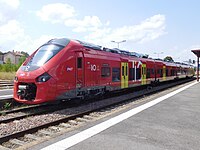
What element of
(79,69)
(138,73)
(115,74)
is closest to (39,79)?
(79,69)

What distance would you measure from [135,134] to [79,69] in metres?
5.13

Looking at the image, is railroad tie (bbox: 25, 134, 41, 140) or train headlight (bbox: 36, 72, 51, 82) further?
train headlight (bbox: 36, 72, 51, 82)

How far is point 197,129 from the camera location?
A: 6.97 metres

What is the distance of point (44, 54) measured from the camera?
32.8 ft

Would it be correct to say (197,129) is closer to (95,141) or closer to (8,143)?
(95,141)

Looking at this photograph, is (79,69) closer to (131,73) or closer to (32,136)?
(32,136)

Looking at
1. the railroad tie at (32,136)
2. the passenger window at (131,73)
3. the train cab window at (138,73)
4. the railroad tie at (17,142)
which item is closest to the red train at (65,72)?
the passenger window at (131,73)

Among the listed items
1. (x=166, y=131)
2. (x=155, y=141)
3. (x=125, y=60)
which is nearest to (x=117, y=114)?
(x=166, y=131)

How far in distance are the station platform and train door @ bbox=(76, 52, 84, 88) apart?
2806mm

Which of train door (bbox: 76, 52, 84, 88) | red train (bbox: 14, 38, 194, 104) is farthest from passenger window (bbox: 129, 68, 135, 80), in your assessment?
train door (bbox: 76, 52, 84, 88)

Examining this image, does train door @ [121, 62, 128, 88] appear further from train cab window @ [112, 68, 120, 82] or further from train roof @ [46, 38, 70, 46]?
train roof @ [46, 38, 70, 46]

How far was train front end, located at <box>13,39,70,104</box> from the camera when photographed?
915 centimetres

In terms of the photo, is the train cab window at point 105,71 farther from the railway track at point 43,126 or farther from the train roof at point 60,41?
the train roof at point 60,41

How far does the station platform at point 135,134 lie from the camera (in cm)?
527
